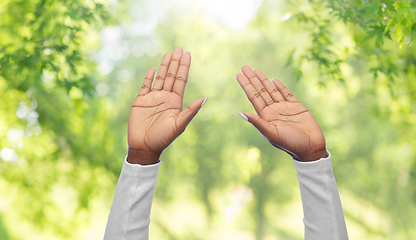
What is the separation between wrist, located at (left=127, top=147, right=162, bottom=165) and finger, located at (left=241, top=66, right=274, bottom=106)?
0.67 m

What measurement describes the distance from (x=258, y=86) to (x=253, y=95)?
0.07 metres

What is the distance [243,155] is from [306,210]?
715 centimetres

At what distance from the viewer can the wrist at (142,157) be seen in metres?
1.20

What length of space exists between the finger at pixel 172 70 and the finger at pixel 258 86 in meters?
0.41

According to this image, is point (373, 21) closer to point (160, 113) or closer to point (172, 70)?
point (172, 70)

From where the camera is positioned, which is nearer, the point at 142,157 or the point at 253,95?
the point at 142,157

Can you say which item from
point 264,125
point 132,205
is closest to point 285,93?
point 264,125

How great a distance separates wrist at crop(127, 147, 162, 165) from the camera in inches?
47.1

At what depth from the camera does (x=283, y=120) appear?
1.38 m

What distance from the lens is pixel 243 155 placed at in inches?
324

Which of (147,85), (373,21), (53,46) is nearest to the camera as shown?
(147,85)

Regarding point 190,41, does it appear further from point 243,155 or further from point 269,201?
point 269,201

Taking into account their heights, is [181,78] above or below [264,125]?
above

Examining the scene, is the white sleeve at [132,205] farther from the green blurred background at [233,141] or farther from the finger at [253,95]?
the green blurred background at [233,141]
